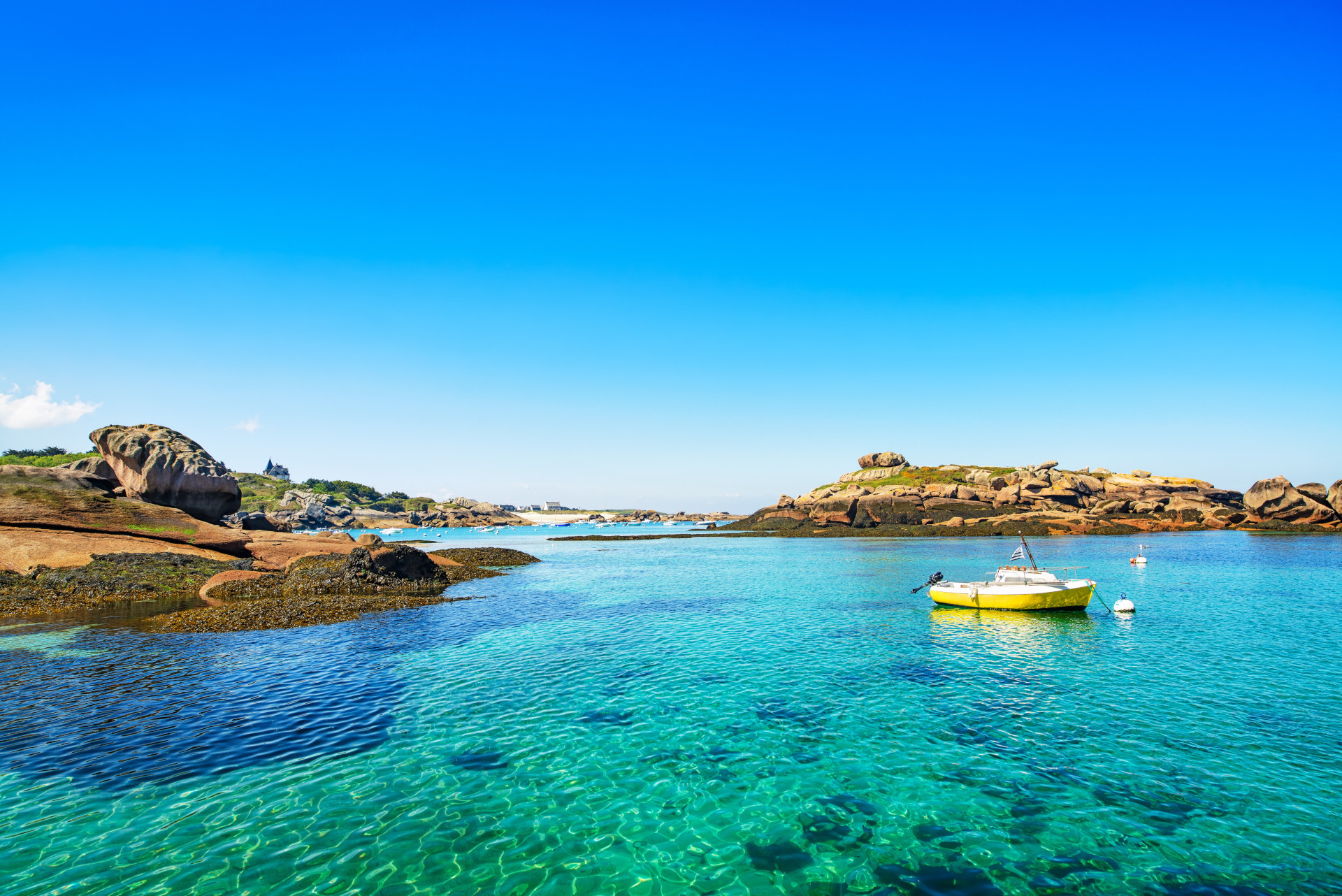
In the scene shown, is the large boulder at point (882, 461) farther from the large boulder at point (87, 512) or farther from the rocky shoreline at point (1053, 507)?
the large boulder at point (87, 512)

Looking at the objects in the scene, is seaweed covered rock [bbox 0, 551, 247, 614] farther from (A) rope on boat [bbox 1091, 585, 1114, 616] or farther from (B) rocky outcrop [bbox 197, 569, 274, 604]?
(A) rope on boat [bbox 1091, 585, 1114, 616]

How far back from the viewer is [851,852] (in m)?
11.2

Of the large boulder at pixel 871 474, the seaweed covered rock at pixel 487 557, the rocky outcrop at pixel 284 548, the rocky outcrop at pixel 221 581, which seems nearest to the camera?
the rocky outcrop at pixel 221 581

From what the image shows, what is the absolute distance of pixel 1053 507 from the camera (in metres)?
132

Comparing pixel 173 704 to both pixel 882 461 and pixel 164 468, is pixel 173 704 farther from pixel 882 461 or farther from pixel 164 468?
pixel 882 461

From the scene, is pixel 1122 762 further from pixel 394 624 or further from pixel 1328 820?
pixel 394 624

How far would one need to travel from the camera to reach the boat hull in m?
35.2

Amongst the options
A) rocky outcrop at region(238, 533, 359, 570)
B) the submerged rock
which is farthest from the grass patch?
the submerged rock

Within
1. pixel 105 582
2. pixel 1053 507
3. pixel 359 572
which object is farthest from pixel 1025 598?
pixel 1053 507

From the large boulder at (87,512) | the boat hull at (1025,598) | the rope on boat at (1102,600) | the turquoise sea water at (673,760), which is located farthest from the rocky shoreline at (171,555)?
the rope on boat at (1102,600)

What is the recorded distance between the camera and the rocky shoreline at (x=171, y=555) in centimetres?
3600

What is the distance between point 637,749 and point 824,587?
1427 inches

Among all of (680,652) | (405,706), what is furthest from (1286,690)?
(405,706)

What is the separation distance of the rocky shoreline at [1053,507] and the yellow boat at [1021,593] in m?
87.3
